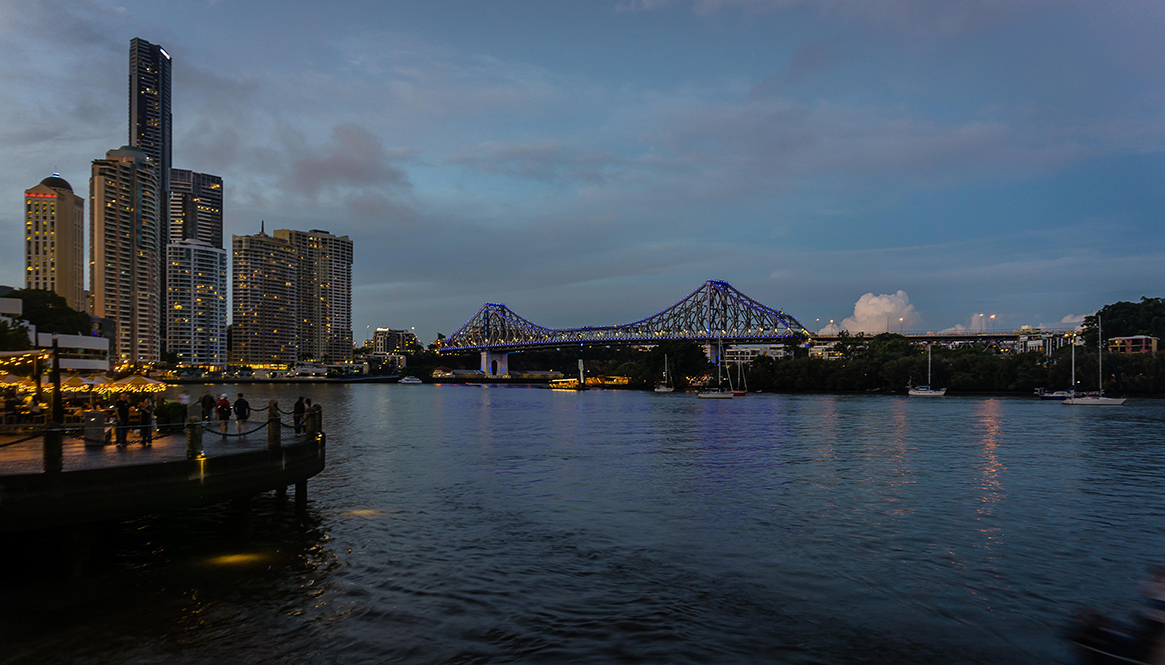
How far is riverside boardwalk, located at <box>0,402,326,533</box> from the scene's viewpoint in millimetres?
13773

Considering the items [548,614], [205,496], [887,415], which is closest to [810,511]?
[548,614]

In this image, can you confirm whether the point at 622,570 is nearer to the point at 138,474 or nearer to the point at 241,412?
the point at 138,474

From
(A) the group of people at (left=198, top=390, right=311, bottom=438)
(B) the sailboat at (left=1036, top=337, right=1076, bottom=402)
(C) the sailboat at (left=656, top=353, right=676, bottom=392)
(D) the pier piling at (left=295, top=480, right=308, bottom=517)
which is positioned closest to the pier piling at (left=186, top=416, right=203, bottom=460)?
(D) the pier piling at (left=295, top=480, right=308, bottom=517)

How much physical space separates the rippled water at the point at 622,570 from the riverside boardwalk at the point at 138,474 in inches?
62.8

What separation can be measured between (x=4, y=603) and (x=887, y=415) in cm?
7434

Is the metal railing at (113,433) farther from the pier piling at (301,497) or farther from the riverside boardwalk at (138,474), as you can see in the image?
the pier piling at (301,497)

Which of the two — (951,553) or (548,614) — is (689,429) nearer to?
(951,553)

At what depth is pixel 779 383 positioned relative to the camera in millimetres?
153625

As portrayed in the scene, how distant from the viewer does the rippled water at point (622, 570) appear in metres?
12.1

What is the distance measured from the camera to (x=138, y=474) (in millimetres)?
15070

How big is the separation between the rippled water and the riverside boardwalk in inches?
62.8

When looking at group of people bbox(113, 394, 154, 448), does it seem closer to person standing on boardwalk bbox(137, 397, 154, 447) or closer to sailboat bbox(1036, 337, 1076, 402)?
person standing on boardwalk bbox(137, 397, 154, 447)

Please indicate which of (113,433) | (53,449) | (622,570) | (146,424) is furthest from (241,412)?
(622,570)

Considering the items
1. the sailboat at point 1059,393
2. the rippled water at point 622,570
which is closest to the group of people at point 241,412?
the rippled water at point 622,570
